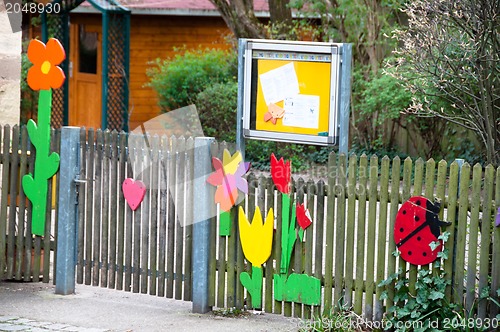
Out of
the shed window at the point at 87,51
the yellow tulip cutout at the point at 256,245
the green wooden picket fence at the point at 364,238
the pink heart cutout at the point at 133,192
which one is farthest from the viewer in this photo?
the shed window at the point at 87,51

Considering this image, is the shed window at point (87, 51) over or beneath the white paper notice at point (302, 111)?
over

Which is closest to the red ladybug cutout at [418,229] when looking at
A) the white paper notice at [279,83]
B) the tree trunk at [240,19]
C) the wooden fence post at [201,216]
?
the white paper notice at [279,83]

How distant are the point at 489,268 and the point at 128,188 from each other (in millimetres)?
2953

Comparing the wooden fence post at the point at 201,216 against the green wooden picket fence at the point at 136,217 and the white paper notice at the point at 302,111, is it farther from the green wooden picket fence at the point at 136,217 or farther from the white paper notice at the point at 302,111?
the white paper notice at the point at 302,111

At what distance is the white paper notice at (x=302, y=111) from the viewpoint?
6.44 meters

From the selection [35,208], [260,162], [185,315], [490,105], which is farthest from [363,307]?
[260,162]

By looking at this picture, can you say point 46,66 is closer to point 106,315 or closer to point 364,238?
point 106,315

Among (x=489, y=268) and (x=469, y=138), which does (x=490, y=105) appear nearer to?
(x=489, y=268)

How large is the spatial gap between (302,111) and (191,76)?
9.91m

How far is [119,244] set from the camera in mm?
6980

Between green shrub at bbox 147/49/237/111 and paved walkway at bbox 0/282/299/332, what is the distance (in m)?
9.11

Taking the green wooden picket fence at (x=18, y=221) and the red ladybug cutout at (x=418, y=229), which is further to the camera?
the green wooden picket fence at (x=18, y=221)

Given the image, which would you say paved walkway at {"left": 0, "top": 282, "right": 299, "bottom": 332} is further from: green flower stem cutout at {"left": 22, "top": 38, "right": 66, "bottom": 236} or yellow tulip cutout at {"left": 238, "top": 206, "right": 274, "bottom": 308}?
green flower stem cutout at {"left": 22, "top": 38, "right": 66, "bottom": 236}

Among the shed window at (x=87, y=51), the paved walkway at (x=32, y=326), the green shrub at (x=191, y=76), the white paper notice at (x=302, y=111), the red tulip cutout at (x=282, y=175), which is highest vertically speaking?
the shed window at (x=87, y=51)
